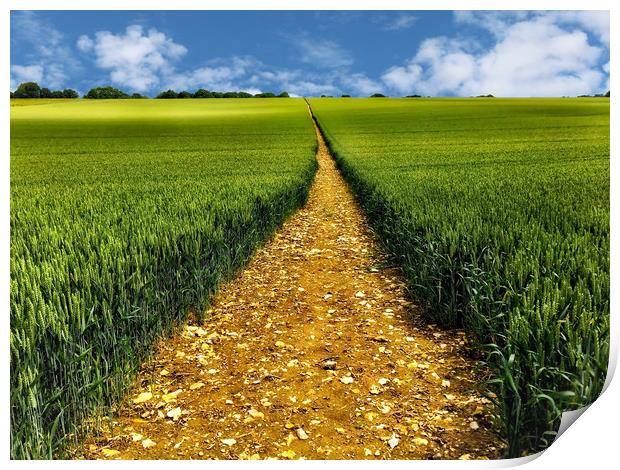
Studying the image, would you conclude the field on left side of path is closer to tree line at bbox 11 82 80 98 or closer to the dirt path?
the dirt path

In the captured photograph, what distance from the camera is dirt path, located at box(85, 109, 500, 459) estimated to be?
3332 millimetres

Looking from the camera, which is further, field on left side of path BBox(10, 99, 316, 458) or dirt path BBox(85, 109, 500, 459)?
dirt path BBox(85, 109, 500, 459)

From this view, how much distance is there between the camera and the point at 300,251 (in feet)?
30.3

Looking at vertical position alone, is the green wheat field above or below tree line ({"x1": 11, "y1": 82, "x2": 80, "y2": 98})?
below

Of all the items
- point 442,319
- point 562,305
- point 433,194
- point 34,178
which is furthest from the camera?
point 34,178

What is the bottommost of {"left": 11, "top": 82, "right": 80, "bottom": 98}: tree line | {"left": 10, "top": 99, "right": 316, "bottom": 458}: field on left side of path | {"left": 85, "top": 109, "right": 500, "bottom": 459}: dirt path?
{"left": 85, "top": 109, "right": 500, "bottom": 459}: dirt path

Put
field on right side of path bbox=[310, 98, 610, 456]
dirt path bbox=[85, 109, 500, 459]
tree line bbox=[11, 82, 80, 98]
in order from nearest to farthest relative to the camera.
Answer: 1. field on right side of path bbox=[310, 98, 610, 456]
2. dirt path bbox=[85, 109, 500, 459]
3. tree line bbox=[11, 82, 80, 98]

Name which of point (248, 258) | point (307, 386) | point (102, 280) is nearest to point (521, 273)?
point (307, 386)

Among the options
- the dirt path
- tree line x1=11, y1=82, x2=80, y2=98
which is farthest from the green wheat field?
tree line x1=11, y1=82, x2=80, y2=98

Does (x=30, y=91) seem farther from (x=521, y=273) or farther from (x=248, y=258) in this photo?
(x=521, y=273)

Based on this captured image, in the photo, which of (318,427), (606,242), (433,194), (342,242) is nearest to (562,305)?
(606,242)

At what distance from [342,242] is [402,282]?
119 inches

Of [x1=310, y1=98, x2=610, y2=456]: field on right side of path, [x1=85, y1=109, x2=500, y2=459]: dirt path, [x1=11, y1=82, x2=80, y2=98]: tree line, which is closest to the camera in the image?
[x1=310, y1=98, x2=610, y2=456]: field on right side of path

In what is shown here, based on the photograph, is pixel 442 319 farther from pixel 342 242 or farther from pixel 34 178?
pixel 34 178
